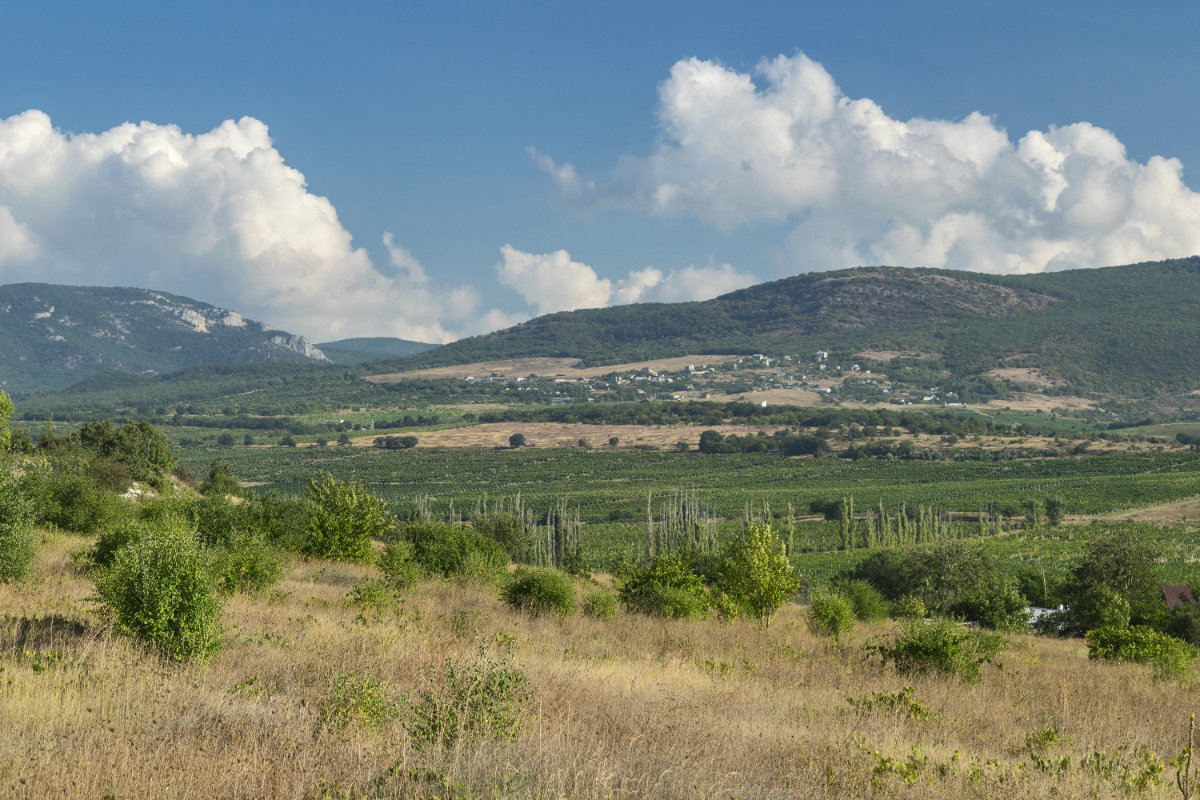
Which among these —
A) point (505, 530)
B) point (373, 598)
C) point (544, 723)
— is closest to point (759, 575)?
point (373, 598)

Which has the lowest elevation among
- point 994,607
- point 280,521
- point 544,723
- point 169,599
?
point 994,607

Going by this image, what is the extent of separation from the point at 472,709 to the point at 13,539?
12101 mm

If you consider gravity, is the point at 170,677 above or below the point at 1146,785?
above

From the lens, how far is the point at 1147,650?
725 inches

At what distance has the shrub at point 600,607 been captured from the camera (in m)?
20.8

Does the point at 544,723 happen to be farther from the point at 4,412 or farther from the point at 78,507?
the point at 4,412

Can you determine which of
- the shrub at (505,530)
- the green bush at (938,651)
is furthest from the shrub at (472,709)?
the shrub at (505,530)

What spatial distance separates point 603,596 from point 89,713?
1570cm

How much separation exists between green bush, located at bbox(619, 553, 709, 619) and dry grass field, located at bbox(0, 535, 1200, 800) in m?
7.01

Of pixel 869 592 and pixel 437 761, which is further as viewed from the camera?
pixel 869 592

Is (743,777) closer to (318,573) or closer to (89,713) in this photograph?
(89,713)

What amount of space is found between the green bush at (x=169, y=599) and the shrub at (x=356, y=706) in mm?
2952

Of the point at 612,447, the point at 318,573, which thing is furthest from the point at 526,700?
the point at 612,447

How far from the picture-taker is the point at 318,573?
24344mm
